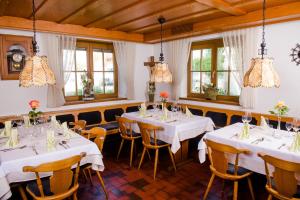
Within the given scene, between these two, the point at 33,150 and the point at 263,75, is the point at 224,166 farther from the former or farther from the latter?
the point at 33,150

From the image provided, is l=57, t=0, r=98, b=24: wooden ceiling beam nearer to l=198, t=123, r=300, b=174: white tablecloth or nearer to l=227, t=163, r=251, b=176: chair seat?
l=198, t=123, r=300, b=174: white tablecloth

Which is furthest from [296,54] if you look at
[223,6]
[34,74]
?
[34,74]

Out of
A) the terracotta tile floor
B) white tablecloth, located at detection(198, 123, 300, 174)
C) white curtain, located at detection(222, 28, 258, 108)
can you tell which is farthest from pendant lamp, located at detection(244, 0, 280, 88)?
white curtain, located at detection(222, 28, 258, 108)

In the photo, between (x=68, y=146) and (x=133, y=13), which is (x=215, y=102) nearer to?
(x=133, y=13)

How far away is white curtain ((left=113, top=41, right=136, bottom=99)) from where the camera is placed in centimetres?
505

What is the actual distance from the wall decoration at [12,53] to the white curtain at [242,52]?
3.54 metres

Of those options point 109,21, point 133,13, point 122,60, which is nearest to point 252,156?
point 133,13

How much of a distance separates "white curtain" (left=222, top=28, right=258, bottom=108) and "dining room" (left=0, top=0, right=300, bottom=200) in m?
0.02

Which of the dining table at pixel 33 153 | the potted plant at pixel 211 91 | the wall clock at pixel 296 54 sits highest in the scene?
the wall clock at pixel 296 54

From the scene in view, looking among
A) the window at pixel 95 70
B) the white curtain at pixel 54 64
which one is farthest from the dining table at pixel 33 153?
the window at pixel 95 70

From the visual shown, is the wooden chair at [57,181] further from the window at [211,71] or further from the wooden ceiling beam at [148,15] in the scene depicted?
the window at [211,71]

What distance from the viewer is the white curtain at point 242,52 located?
3691 mm

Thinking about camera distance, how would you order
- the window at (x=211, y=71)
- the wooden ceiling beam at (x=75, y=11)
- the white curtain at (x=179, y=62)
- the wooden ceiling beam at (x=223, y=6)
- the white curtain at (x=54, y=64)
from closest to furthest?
the wooden ceiling beam at (x=223, y=6), the wooden ceiling beam at (x=75, y=11), the white curtain at (x=54, y=64), the window at (x=211, y=71), the white curtain at (x=179, y=62)

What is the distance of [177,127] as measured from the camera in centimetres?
309
